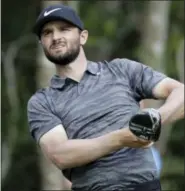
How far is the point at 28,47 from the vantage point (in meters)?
16.6

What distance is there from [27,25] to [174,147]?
3.34 meters

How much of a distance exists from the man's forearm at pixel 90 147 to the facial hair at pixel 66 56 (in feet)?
1.50

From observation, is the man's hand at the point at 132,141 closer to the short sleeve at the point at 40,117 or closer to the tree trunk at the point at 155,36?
the short sleeve at the point at 40,117

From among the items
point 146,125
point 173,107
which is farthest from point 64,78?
point 146,125

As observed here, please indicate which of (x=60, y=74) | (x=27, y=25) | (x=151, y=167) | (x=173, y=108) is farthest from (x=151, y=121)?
(x=27, y=25)

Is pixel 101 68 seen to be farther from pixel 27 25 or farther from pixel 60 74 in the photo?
pixel 27 25

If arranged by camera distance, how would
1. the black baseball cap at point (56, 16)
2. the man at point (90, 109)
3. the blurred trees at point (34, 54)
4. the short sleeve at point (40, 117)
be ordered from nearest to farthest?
1. the man at point (90, 109)
2. the short sleeve at point (40, 117)
3. the black baseball cap at point (56, 16)
4. the blurred trees at point (34, 54)

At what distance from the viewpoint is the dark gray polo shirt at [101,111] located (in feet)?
14.8

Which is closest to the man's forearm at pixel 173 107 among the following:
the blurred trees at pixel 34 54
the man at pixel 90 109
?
the man at pixel 90 109

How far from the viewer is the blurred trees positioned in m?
15.8

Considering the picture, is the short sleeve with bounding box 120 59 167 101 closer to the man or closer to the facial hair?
the man

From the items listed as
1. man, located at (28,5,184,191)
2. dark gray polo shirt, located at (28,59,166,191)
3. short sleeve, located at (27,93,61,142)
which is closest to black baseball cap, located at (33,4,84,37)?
man, located at (28,5,184,191)

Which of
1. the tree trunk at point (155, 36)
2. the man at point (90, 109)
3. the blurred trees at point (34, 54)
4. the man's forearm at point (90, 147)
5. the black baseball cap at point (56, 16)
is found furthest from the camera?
the blurred trees at point (34, 54)

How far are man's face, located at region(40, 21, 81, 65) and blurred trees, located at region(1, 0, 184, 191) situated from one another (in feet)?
34.2
